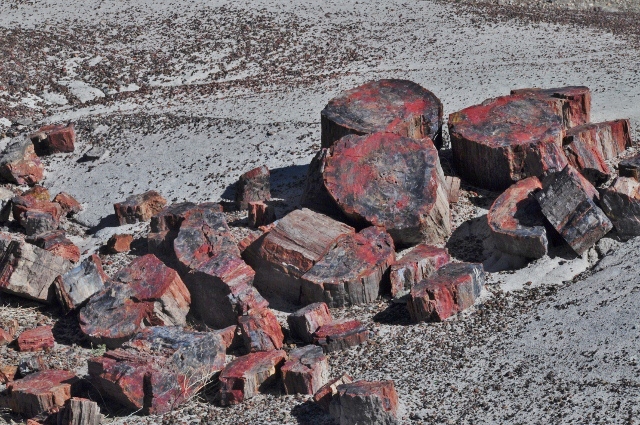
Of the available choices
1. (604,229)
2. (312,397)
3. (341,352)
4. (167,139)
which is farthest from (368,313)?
(167,139)

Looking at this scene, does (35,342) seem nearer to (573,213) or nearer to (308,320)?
(308,320)

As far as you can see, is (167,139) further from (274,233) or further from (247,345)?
(247,345)

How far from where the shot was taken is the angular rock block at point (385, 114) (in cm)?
838

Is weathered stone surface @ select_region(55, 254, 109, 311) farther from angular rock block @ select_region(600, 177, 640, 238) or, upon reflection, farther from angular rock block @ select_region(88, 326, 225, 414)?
angular rock block @ select_region(600, 177, 640, 238)

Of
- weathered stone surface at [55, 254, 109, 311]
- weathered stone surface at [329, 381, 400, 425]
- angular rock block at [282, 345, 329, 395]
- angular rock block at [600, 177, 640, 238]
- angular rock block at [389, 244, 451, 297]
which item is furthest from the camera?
weathered stone surface at [55, 254, 109, 311]

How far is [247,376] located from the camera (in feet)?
19.6

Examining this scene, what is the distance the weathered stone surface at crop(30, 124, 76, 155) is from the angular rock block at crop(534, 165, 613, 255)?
18.2 feet

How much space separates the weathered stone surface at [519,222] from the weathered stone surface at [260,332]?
186 centimetres

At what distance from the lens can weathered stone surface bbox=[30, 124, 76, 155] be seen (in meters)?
10.6

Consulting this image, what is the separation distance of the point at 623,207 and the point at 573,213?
0.39 metres

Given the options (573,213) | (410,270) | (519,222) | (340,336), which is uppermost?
(573,213)

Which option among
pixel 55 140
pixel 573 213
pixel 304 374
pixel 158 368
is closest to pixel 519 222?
pixel 573 213

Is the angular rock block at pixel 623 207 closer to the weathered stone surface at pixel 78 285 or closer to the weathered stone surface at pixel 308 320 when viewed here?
the weathered stone surface at pixel 308 320

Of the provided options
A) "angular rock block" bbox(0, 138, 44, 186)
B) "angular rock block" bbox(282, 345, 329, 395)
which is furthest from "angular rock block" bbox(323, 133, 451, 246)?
"angular rock block" bbox(0, 138, 44, 186)
